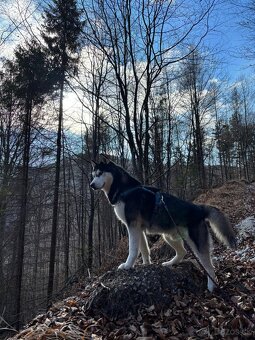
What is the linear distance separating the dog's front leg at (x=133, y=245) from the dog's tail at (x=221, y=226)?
45.0 inches

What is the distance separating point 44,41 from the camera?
18.8 metres

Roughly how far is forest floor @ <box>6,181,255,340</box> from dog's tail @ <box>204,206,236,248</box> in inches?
27.4

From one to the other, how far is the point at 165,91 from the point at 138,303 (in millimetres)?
25548

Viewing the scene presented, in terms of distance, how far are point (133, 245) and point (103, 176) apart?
1331 millimetres

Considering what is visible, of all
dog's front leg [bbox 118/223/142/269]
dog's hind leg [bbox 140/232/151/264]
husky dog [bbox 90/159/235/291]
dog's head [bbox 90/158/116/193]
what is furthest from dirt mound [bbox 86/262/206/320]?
dog's head [bbox 90/158/116/193]

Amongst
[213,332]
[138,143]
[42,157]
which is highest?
[42,157]

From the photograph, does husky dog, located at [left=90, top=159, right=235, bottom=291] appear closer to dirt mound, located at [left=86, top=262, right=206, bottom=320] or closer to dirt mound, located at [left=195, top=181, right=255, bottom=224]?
dirt mound, located at [left=86, top=262, right=206, bottom=320]

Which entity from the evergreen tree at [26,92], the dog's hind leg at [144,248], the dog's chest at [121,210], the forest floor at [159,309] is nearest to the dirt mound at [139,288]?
the forest floor at [159,309]

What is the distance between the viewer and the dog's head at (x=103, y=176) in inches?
226

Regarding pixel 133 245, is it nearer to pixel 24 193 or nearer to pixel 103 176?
pixel 103 176

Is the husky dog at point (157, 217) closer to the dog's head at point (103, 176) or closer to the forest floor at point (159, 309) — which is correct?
the dog's head at point (103, 176)

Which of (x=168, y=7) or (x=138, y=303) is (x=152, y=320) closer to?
(x=138, y=303)

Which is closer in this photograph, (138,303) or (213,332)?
(213,332)

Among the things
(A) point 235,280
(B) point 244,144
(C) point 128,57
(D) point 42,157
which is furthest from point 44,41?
(B) point 244,144
